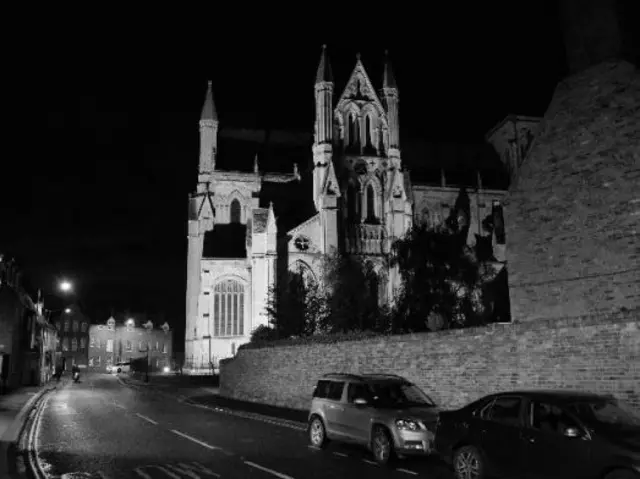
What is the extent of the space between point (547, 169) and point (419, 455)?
7.85 m

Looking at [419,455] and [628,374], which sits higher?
[628,374]

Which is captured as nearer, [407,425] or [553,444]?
[553,444]

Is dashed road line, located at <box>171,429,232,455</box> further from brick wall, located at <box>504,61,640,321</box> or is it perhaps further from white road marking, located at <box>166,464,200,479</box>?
brick wall, located at <box>504,61,640,321</box>

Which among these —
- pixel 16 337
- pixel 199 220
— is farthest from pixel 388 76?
pixel 16 337

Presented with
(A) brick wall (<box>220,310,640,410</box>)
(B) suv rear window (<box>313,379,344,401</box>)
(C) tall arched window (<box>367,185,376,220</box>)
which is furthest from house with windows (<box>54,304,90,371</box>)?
(B) suv rear window (<box>313,379,344,401</box>)

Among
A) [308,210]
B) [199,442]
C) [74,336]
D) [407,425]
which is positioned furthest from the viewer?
[74,336]

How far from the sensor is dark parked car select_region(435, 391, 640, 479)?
23.3ft

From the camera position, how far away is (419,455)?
423 inches

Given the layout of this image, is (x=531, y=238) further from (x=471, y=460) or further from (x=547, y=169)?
(x=471, y=460)

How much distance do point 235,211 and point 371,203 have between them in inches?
511

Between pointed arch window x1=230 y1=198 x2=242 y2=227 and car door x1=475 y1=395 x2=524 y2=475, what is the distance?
49.4m

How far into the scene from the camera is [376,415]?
36.3ft

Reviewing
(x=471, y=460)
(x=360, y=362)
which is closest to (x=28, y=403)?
(x=360, y=362)

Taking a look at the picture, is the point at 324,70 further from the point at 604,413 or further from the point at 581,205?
the point at 604,413
